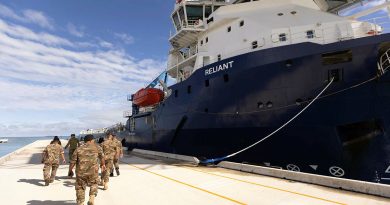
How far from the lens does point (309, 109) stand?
11.6 meters

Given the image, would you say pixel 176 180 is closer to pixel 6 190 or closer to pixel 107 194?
pixel 107 194

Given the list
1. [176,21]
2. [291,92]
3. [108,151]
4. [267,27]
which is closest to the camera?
[108,151]

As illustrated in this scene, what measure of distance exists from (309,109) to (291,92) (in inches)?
38.2

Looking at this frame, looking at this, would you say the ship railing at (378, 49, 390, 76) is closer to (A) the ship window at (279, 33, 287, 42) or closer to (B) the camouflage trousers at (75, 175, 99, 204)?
(A) the ship window at (279, 33, 287, 42)

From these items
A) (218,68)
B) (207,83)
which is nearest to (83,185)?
(218,68)

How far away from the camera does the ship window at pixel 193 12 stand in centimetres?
2097

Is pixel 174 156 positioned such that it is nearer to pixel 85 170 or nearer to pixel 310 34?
pixel 310 34

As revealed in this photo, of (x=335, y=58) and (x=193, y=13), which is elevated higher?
(x=193, y=13)

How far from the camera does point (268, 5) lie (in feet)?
51.4

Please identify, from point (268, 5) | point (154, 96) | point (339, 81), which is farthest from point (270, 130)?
point (154, 96)

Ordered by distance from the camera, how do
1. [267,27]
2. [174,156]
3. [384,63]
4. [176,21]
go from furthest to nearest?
1. [176,21]
2. [174,156]
3. [267,27]
4. [384,63]

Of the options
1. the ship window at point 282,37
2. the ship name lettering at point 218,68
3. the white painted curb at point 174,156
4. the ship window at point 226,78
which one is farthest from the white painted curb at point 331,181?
the ship window at point 282,37

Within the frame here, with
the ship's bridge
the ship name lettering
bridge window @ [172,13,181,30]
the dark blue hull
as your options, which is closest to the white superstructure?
the ship's bridge

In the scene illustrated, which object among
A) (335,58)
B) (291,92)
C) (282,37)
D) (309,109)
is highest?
(282,37)
